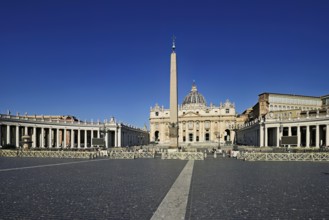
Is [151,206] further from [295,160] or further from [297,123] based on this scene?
[297,123]

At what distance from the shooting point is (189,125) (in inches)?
4847

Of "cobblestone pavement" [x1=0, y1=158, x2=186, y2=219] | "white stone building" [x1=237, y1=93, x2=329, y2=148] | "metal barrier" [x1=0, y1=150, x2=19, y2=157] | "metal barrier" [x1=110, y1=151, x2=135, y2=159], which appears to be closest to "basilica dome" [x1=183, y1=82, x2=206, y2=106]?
"white stone building" [x1=237, y1=93, x2=329, y2=148]

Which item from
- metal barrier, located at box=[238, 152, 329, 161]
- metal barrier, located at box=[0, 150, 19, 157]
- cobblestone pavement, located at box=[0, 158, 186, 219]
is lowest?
metal barrier, located at box=[0, 150, 19, 157]

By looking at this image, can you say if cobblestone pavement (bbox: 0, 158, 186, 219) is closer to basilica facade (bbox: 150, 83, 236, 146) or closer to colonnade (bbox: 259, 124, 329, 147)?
colonnade (bbox: 259, 124, 329, 147)

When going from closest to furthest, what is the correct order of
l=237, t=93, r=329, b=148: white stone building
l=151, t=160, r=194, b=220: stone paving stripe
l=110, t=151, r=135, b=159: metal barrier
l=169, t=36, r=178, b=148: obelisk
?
l=151, t=160, r=194, b=220: stone paving stripe
l=110, t=151, r=135, b=159: metal barrier
l=169, t=36, r=178, b=148: obelisk
l=237, t=93, r=329, b=148: white stone building

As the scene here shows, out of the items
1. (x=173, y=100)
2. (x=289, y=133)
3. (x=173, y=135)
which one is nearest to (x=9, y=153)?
(x=173, y=135)

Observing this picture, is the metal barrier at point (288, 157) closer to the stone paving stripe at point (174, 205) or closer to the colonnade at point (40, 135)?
the stone paving stripe at point (174, 205)

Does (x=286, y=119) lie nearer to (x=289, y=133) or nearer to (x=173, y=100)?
(x=289, y=133)

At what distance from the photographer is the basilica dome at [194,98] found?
135625 millimetres

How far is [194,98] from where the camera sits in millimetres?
137750

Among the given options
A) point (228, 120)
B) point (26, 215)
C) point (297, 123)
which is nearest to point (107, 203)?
point (26, 215)

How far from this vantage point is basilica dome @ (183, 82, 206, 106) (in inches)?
5340

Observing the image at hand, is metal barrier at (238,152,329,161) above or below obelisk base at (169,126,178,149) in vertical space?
below

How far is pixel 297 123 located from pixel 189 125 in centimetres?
6536
